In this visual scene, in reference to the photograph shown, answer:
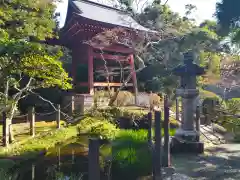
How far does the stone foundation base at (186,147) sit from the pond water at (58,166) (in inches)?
101

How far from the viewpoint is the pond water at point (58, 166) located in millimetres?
5543

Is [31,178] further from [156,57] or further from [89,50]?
[156,57]

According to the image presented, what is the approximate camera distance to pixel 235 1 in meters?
10.3

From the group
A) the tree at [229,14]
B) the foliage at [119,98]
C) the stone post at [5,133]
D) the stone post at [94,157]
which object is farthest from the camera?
the foliage at [119,98]

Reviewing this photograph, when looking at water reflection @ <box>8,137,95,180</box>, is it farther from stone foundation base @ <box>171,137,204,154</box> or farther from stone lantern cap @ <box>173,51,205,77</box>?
stone lantern cap @ <box>173,51,205,77</box>

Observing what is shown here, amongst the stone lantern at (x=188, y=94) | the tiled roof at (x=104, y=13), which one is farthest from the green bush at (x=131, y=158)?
the tiled roof at (x=104, y=13)

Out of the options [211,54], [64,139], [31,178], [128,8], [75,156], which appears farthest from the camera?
[128,8]

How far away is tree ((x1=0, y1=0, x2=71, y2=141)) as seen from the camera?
613 cm

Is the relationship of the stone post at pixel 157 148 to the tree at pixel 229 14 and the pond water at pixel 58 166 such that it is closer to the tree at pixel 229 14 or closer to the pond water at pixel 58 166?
the pond water at pixel 58 166

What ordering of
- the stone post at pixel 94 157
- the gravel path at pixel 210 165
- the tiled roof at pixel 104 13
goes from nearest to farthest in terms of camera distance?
the stone post at pixel 94 157, the gravel path at pixel 210 165, the tiled roof at pixel 104 13

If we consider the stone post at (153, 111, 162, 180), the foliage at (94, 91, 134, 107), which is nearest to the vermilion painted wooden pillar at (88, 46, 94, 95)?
the foliage at (94, 91, 134, 107)

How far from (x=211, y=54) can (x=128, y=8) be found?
29.4 ft

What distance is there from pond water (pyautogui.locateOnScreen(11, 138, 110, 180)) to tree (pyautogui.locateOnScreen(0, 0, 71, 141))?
173 cm

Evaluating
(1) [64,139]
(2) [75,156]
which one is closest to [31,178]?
(2) [75,156]
